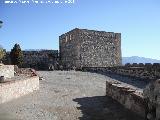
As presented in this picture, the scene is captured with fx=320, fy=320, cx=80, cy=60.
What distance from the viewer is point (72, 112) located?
48.4ft

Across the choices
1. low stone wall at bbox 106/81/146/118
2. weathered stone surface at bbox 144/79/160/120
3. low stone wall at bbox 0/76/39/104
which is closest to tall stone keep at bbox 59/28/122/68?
low stone wall at bbox 0/76/39/104

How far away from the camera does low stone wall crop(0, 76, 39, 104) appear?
1706cm

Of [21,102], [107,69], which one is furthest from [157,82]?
[107,69]

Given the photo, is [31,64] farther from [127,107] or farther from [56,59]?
[127,107]

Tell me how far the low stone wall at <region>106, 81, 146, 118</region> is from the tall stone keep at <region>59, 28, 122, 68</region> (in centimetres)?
2568

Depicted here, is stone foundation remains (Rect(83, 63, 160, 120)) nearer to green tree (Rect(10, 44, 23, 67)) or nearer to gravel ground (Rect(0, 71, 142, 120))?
gravel ground (Rect(0, 71, 142, 120))

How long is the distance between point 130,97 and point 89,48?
31512 mm

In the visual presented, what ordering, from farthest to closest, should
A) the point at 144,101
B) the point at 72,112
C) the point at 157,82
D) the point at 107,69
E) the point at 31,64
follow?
1. the point at 31,64
2. the point at 107,69
3. the point at 72,112
4. the point at 144,101
5. the point at 157,82

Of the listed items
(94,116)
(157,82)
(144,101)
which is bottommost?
(94,116)

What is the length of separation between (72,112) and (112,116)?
1996 millimetres

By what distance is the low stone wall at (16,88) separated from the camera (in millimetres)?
17062

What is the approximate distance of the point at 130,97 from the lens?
46.3 ft

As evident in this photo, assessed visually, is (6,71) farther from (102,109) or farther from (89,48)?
(89,48)

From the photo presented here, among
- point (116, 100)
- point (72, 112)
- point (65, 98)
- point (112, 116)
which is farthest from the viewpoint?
point (65, 98)
